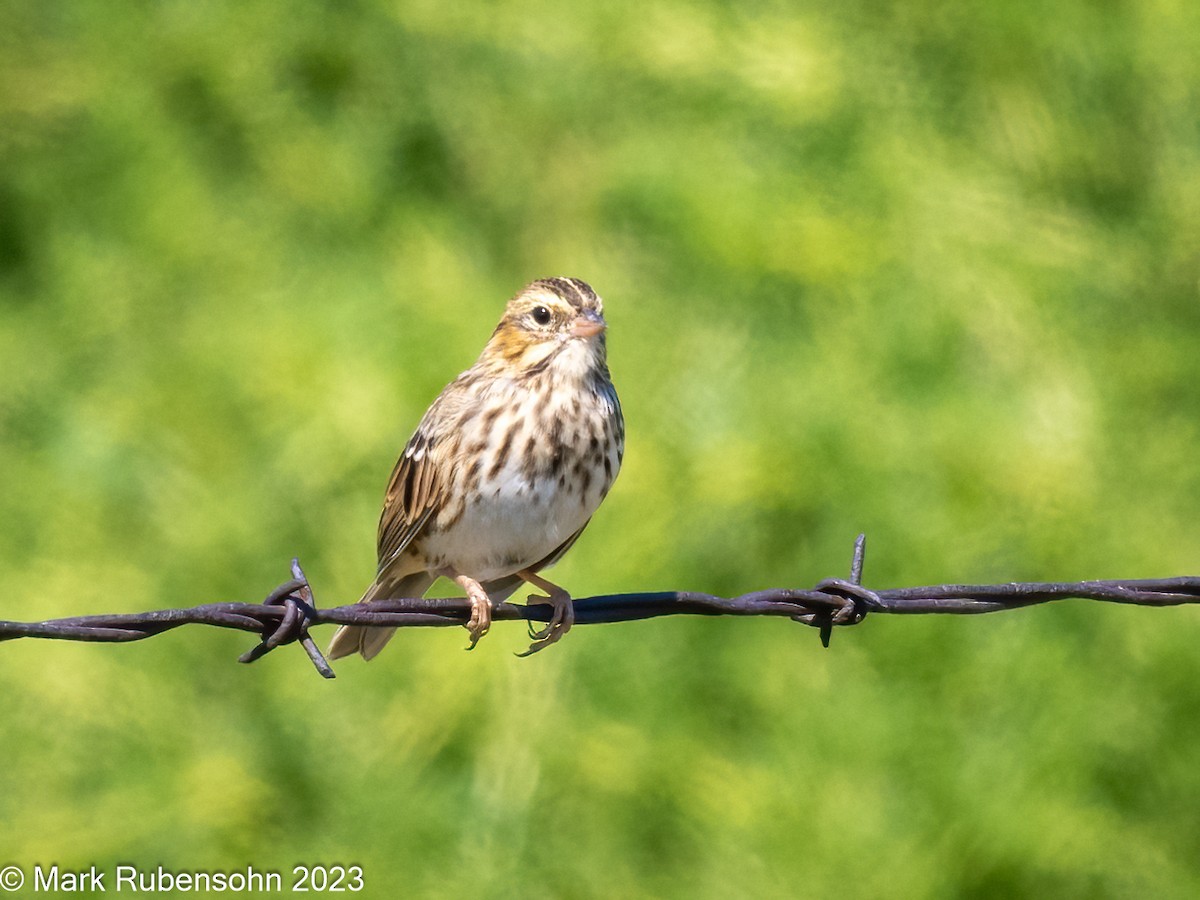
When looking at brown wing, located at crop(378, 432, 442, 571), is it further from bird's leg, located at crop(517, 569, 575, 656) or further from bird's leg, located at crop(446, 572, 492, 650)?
bird's leg, located at crop(517, 569, 575, 656)

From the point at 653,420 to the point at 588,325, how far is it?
1.97 meters

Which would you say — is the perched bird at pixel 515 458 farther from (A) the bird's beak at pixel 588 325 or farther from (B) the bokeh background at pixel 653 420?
(B) the bokeh background at pixel 653 420

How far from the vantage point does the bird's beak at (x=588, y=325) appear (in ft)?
18.2

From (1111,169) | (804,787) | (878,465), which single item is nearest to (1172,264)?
(1111,169)

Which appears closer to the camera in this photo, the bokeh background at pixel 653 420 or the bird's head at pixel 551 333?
the bird's head at pixel 551 333

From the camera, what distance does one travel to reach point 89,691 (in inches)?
288

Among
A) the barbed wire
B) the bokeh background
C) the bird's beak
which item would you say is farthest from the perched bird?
the bokeh background

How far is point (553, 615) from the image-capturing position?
4848 mm

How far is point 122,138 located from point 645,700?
4.45 metres

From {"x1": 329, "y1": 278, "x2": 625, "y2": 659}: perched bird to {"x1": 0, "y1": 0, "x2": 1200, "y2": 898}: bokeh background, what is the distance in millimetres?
1576

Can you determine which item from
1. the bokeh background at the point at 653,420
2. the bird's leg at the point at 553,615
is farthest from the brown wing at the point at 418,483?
the bokeh background at the point at 653,420

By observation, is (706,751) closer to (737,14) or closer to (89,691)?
(89,691)

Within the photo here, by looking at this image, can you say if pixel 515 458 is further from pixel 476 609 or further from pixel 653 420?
pixel 653 420

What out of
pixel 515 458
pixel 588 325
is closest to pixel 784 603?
pixel 515 458
